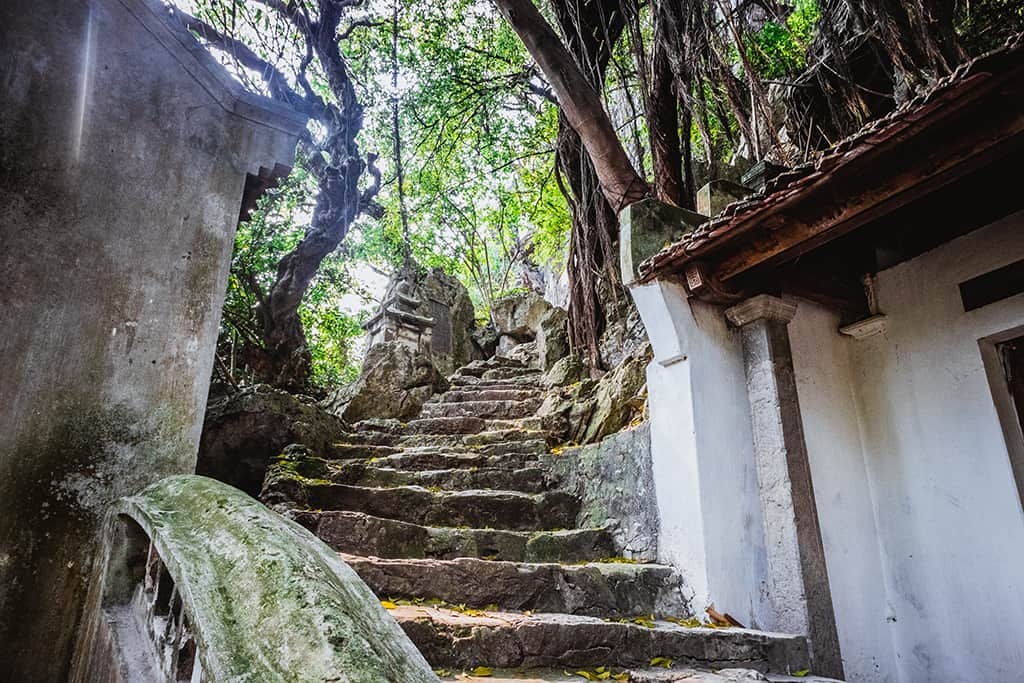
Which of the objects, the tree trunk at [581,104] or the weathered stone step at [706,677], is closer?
the weathered stone step at [706,677]

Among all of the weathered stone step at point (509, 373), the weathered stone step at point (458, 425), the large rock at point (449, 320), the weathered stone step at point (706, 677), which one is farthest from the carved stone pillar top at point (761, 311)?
the large rock at point (449, 320)

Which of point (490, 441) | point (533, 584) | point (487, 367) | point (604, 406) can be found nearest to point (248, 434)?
point (490, 441)

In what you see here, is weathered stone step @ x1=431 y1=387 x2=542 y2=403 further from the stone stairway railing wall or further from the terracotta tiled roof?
the stone stairway railing wall

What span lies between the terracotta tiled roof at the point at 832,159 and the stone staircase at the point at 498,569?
6.26 feet

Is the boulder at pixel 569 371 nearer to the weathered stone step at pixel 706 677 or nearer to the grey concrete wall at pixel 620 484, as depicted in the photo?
the grey concrete wall at pixel 620 484

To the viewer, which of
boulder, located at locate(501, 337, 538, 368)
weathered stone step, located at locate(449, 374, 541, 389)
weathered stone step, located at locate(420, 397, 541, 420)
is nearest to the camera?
weathered stone step, located at locate(420, 397, 541, 420)

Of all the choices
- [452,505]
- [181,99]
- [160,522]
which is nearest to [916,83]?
[452,505]

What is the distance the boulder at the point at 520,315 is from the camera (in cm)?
1414

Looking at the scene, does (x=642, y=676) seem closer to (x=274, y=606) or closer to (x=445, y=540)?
(x=445, y=540)

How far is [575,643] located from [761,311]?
2.52 m

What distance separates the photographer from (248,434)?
4281mm

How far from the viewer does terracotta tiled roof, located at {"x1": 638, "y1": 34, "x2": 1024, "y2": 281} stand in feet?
7.91

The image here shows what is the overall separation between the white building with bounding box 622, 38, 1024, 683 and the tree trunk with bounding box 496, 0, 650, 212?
124cm

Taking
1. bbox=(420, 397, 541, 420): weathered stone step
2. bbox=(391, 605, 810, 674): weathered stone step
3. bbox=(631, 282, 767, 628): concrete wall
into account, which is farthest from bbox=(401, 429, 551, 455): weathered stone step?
bbox=(391, 605, 810, 674): weathered stone step
